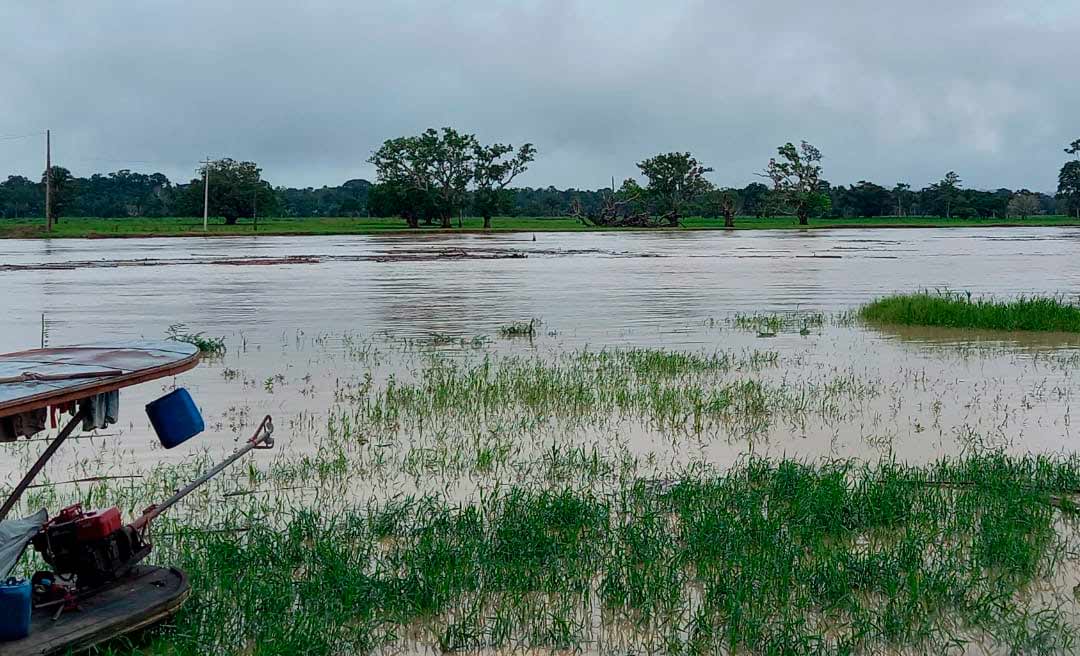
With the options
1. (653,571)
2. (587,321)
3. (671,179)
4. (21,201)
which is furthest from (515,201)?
(653,571)

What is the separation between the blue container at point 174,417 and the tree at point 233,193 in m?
87.9

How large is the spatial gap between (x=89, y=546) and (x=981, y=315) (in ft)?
55.3

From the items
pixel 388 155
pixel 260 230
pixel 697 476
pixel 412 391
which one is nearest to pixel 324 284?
pixel 412 391

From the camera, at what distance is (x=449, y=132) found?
9288 centimetres

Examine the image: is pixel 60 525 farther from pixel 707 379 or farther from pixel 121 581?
pixel 707 379

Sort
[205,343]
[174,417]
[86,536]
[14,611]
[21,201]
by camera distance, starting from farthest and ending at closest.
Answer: [21,201], [205,343], [174,417], [86,536], [14,611]

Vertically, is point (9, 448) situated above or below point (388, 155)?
below

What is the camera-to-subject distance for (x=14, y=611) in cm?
478

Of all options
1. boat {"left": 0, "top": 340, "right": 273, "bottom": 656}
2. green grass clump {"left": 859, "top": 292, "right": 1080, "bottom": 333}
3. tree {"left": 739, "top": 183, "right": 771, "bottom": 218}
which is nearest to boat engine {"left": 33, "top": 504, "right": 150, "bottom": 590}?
boat {"left": 0, "top": 340, "right": 273, "bottom": 656}

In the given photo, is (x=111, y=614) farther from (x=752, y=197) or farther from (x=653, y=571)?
(x=752, y=197)

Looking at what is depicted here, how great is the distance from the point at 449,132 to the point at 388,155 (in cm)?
538

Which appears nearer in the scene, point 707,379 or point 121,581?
point 121,581

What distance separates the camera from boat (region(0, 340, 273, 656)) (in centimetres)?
491

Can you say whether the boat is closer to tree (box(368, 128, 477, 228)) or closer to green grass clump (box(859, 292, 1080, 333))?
green grass clump (box(859, 292, 1080, 333))
